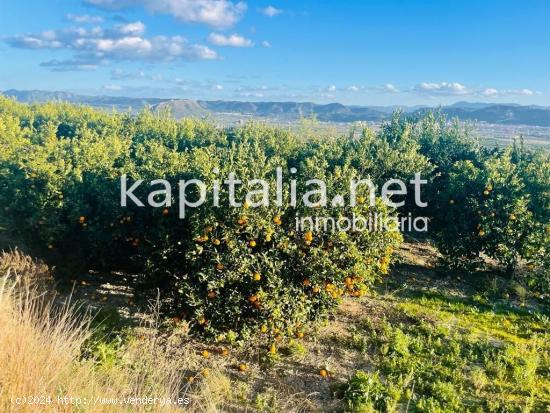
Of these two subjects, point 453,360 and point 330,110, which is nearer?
point 453,360

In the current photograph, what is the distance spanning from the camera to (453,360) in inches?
262

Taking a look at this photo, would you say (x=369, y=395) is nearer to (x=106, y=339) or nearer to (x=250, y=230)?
(x=250, y=230)

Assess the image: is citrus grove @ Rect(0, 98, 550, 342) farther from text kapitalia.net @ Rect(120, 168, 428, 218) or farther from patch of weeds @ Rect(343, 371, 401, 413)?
patch of weeds @ Rect(343, 371, 401, 413)

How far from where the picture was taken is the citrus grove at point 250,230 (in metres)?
6.47

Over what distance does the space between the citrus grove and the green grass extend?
0.99 meters

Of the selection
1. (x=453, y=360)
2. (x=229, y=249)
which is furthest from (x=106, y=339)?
(x=453, y=360)

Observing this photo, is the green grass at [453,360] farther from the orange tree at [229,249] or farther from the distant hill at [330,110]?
the distant hill at [330,110]

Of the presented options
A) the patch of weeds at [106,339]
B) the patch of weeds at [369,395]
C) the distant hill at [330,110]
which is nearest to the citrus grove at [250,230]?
the patch of weeds at [106,339]

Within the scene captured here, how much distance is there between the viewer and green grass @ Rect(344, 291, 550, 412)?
18.6ft

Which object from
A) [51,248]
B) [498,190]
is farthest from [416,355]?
[51,248]

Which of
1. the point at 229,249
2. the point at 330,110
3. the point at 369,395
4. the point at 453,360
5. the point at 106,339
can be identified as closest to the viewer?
the point at 369,395

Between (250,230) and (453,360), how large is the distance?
376 cm

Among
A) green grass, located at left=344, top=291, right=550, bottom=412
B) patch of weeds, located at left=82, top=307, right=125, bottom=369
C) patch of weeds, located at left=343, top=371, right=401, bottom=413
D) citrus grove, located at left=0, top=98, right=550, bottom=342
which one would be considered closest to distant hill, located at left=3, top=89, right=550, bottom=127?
citrus grove, located at left=0, top=98, right=550, bottom=342

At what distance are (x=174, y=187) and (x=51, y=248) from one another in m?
4.25
